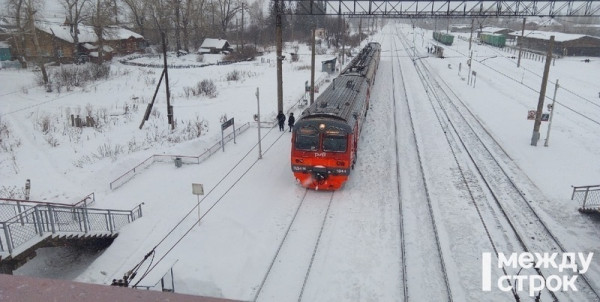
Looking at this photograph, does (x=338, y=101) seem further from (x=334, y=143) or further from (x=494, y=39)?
(x=494, y=39)

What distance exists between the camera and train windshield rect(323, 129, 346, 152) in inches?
614

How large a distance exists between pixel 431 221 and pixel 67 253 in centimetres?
1177

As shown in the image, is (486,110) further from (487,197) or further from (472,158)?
(487,197)

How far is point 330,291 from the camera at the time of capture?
10.7 metres

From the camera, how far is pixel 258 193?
648 inches

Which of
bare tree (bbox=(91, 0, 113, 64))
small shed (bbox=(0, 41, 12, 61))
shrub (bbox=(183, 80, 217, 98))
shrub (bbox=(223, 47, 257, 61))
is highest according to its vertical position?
bare tree (bbox=(91, 0, 113, 64))

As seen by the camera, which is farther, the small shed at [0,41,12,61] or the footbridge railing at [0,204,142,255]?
the small shed at [0,41,12,61]

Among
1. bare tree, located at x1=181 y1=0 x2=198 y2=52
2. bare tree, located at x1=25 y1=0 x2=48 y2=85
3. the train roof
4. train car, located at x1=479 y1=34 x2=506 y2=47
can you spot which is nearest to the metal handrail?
A: the train roof

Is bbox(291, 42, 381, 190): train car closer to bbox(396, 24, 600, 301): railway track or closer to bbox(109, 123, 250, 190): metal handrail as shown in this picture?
bbox(396, 24, 600, 301): railway track

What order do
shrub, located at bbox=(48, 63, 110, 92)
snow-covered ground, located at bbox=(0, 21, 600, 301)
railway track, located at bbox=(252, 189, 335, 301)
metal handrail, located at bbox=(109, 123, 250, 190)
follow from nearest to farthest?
railway track, located at bbox=(252, 189, 335, 301)
snow-covered ground, located at bbox=(0, 21, 600, 301)
metal handrail, located at bbox=(109, 123, 250, 190)
shrub, located at bbox=(48, 63, 110, 92)

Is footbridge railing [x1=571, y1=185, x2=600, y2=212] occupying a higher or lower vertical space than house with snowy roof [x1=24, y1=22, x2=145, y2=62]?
lower

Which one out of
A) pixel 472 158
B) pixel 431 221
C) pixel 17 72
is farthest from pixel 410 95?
pixel 17 72

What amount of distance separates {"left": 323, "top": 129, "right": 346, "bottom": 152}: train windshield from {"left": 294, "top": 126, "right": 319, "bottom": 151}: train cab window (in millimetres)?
329

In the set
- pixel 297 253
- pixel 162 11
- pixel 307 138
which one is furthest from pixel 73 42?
pixel 297 253
